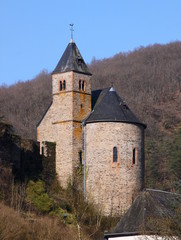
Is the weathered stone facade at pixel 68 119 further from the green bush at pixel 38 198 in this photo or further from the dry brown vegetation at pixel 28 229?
the dry brown vegetation at pixel 28 229

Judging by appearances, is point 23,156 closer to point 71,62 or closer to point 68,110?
point 68,110

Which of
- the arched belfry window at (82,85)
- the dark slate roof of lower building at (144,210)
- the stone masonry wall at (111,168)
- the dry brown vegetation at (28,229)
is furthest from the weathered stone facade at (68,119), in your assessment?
the dark slate roof of lower building at (144,210)

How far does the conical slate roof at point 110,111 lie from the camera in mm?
43969

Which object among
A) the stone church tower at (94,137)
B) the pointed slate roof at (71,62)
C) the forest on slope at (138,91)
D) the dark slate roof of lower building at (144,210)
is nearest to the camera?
the dark slate roof of lower building at (144,210)

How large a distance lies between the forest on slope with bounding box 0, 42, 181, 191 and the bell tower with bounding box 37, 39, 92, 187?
2394cm

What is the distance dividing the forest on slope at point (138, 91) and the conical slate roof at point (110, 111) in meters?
23.9

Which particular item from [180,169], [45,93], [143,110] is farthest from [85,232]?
[45,93]

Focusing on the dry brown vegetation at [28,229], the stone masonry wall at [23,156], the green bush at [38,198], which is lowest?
the dry brown vegetation at [28,229]

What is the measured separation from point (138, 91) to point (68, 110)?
60.5m

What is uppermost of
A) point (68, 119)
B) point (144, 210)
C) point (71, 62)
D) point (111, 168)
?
point (71, 62)

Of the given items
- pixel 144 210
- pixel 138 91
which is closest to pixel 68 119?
pixel 144 210

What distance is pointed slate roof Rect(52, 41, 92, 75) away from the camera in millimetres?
45938

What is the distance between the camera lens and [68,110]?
149 feet

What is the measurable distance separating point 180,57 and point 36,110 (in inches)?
1271
